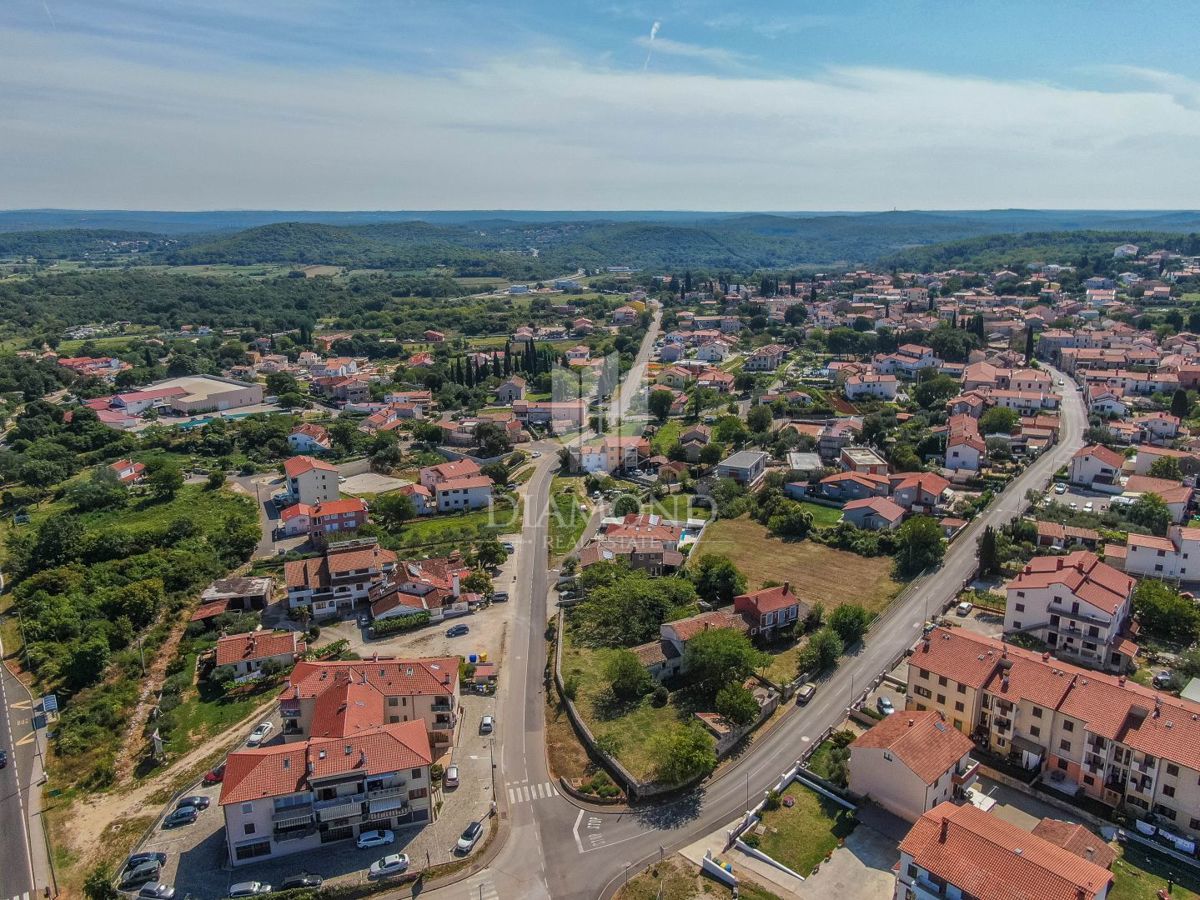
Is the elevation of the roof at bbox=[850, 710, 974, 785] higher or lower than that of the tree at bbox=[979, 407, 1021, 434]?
lower

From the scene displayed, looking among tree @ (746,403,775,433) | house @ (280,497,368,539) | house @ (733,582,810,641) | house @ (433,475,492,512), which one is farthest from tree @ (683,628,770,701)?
tree @ (746,403,775,433)

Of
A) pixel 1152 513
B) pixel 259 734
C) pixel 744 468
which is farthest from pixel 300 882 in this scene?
pixel 1152 513

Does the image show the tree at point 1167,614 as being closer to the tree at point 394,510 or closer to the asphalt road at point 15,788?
the tree at point 394,510

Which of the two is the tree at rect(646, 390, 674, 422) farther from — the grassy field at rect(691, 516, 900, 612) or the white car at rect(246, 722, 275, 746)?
the white car at rect(246, 722, 275, 746)

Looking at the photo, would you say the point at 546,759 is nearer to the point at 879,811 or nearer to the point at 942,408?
the point at 879,811

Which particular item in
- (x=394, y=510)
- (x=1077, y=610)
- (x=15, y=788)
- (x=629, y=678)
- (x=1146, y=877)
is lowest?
(x=15, y=788)

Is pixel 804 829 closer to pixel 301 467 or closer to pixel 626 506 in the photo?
pixel 626 506
